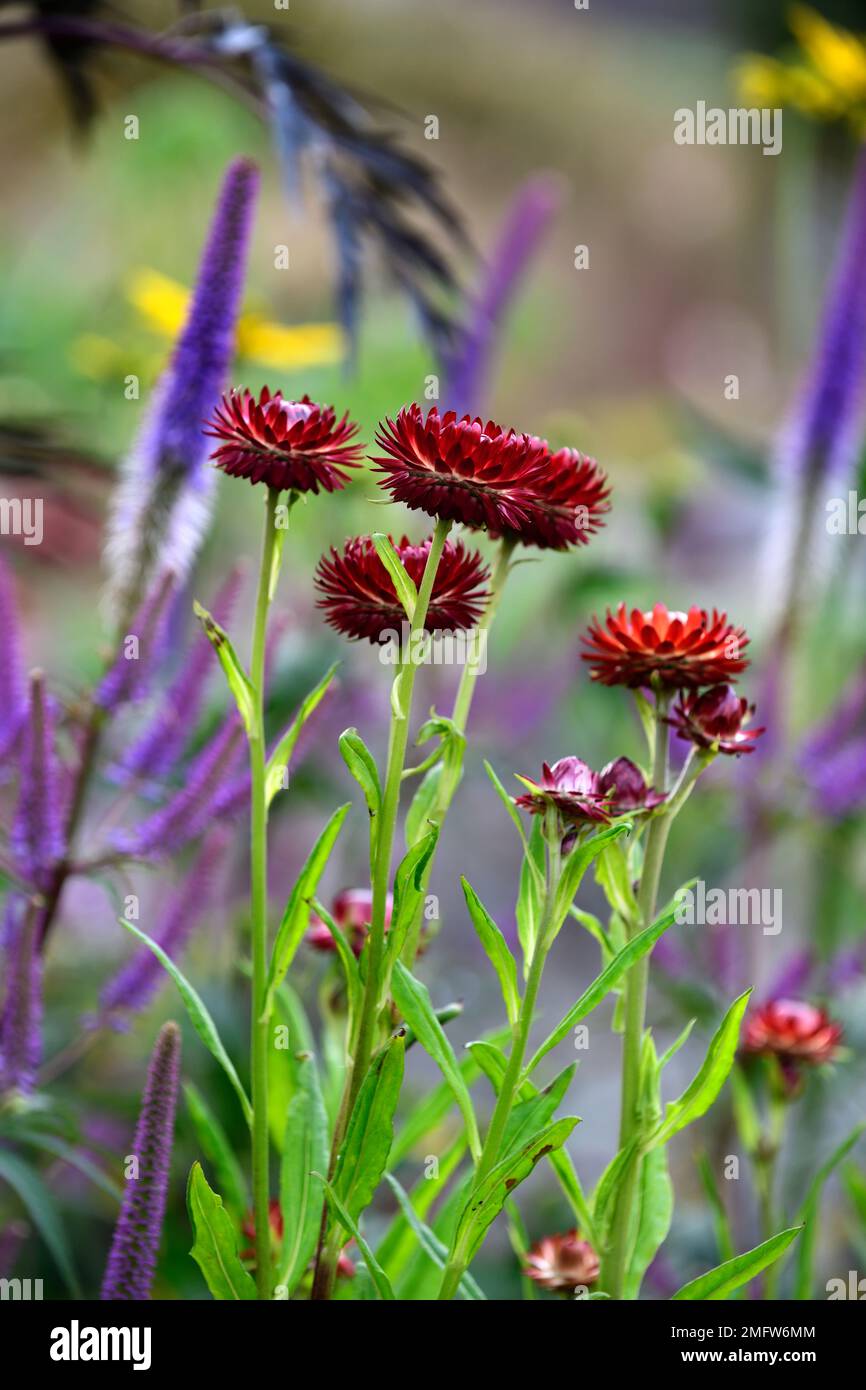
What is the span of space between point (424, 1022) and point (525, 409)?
8.27 ft

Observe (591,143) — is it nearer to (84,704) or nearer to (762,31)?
(762,31)

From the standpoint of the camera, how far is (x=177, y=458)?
480mm

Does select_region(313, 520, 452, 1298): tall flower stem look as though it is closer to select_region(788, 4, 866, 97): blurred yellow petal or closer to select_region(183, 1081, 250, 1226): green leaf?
select_region(183, 1081, 250, 1226): green leaf

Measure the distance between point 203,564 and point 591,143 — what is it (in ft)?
8.42

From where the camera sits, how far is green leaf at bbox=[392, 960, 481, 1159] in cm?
31

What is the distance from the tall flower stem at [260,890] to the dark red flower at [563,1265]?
81 millimetres

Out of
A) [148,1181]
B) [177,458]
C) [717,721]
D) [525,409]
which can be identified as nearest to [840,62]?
[177,458]

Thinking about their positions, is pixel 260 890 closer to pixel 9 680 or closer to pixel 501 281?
pixel 9 680

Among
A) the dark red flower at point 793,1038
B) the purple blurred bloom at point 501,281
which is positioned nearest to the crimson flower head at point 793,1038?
the dark red flower at point 793,1038

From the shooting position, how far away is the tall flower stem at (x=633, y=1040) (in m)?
0.34

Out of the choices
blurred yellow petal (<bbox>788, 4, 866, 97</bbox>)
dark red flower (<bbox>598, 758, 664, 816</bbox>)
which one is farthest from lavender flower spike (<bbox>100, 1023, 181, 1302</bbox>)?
blurred yellow petal (<bbox>788, 4, 866, 97</bbox>)

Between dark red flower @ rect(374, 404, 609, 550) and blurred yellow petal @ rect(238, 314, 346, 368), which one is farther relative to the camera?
blurred yellow petal @ rect(238, 314, 346, 368)

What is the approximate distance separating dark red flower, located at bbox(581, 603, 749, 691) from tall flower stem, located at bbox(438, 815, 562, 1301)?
0.04 m

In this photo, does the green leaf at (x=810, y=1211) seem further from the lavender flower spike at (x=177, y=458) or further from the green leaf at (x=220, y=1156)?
the lavender flower spike at (x=177, y=458)
